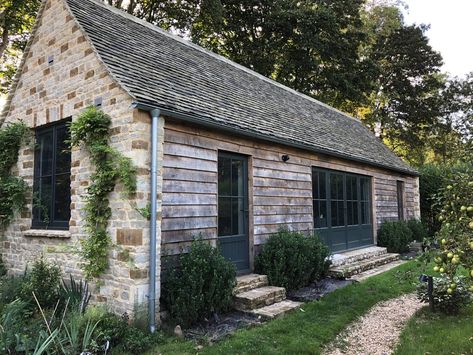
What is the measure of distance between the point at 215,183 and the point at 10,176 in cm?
430

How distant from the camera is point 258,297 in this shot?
6.12 m

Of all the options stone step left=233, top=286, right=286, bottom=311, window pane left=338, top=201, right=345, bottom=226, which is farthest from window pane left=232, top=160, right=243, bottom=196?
window pane left=338, top=201, right=345, bottom=226

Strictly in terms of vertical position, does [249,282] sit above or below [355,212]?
below

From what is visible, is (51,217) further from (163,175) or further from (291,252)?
(291,252)

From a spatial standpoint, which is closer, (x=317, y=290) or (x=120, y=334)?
(x=120, y=334)

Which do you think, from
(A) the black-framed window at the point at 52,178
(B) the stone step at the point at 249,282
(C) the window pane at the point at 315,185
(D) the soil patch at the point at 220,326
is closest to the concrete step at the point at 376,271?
(C) the window pane at the point at 315,185

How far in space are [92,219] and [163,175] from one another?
1.26 metres

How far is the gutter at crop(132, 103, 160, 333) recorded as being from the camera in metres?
5.11

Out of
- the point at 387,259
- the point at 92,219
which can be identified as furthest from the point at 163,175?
the point at 387,259

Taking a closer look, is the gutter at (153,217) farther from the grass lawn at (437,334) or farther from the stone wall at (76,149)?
the grass lawn at (437,334)

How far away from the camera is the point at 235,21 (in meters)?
20.5

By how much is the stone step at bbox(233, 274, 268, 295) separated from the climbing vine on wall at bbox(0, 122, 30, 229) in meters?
4.44

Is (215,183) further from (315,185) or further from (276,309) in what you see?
(315,185)

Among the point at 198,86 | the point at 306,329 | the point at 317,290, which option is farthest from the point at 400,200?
the point at 306,329
